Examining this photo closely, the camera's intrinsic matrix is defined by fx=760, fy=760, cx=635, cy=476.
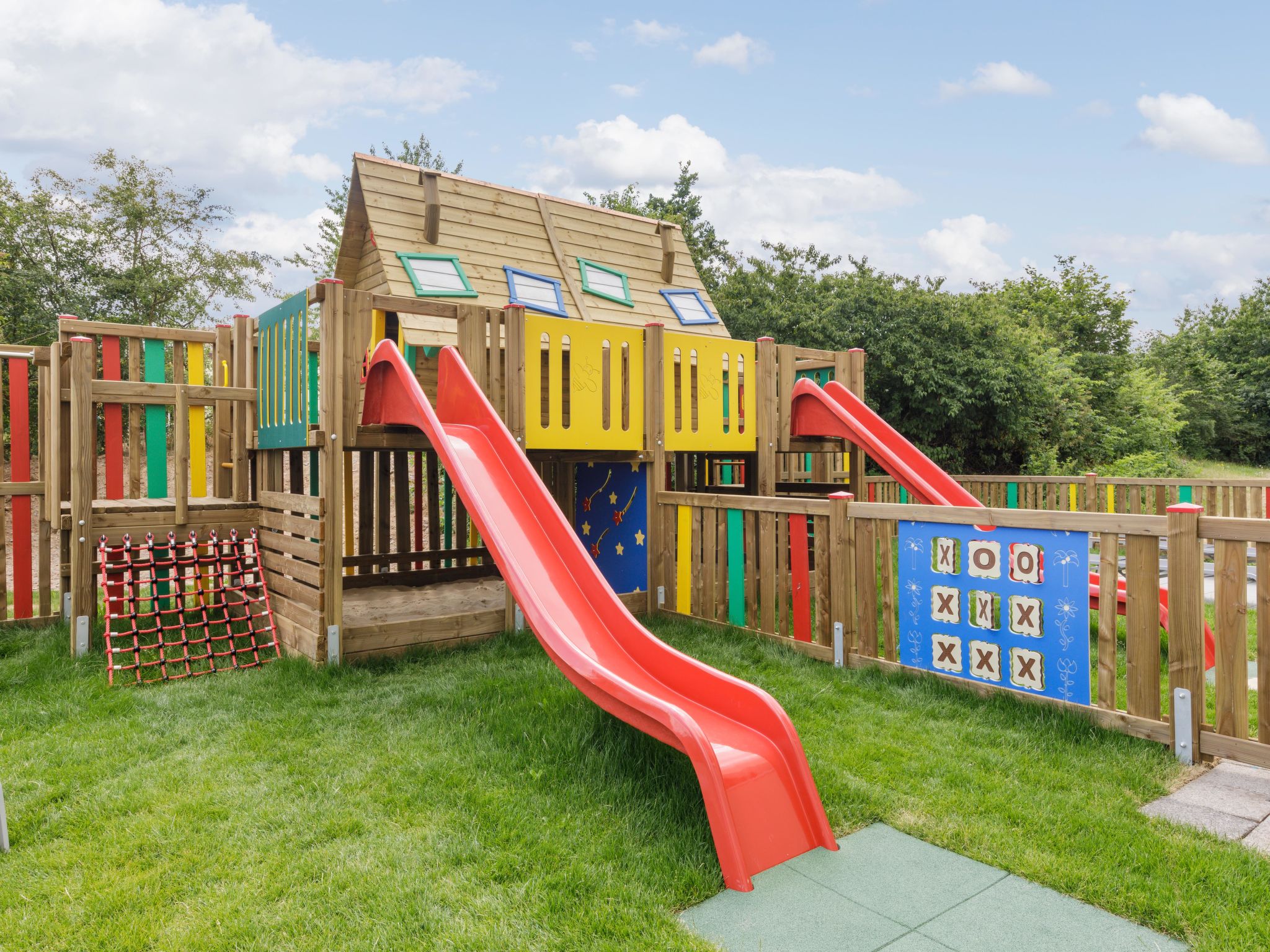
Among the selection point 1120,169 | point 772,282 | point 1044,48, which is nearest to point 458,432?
point 1044,48

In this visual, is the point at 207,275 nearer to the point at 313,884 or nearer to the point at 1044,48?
the point at 1044,48

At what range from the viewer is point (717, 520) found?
21.2 ft

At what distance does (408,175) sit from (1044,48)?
11.4 meters

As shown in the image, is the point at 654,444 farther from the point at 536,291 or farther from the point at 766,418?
the point at 536,291

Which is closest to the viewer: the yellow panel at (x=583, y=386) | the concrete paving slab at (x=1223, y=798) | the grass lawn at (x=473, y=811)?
the grass lawn at (x=473, y=811)

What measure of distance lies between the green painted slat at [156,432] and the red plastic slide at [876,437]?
6267 millimetres

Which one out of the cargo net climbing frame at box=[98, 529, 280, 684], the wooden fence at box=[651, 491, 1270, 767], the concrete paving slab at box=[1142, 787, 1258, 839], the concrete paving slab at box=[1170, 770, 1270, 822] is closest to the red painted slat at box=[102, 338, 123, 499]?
the cargo net climbing frame at box=[98, 529, 280, 684]

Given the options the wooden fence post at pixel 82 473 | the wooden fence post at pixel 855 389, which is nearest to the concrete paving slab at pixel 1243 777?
the wooden fence post at pixel 855 389

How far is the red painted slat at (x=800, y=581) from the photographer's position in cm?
568

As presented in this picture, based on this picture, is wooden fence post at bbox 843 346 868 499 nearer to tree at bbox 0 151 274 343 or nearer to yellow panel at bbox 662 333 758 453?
yellow panel at bbox 662 333 758 453

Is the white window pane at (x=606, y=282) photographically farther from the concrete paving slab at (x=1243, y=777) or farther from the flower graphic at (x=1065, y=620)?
the concrete paving slab at (x=1243, y=777)

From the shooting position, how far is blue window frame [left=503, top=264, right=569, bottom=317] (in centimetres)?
899

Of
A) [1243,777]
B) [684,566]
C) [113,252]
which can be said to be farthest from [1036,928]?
[113,252]

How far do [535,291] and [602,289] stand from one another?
1.13m
